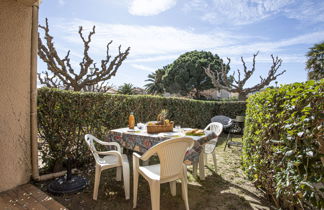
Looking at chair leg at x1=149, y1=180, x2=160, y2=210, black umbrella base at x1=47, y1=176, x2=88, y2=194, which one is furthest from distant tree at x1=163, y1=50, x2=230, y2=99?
chair leg at x1=149, y1=180, x2=160, y2=210

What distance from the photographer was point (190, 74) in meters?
23.4

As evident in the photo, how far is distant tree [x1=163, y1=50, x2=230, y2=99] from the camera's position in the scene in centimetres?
2309

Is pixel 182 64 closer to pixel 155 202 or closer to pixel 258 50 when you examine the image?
pixel 258 50

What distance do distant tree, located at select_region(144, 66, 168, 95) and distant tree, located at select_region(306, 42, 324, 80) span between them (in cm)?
1782

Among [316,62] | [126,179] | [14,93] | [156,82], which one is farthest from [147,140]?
[156,82]

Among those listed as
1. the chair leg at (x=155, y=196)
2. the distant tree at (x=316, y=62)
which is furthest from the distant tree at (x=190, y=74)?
the chair leg at (x=155, y=196)

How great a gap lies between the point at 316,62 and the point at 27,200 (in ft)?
55.9

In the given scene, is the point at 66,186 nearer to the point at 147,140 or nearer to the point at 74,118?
the point at 74,118

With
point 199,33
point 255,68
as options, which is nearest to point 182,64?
point 255,68

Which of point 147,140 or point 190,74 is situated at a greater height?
point 190,74

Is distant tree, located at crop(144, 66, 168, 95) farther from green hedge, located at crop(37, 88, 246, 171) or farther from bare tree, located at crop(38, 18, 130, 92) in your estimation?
green hedge, located at crop(37, 88, 246, 171)

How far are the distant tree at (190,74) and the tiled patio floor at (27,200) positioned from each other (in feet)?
71.0

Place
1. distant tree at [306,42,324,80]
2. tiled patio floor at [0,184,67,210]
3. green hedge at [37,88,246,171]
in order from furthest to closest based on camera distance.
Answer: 1. distant tree at [306,42,324,80]
2. green hedge at [37,88,246,171]
3. tiled patio floor at [0,184,67,210]

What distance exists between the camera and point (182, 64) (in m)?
24.0
